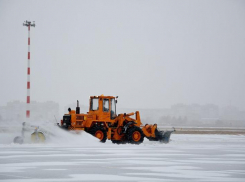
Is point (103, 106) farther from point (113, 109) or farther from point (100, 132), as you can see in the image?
point (100, 132)

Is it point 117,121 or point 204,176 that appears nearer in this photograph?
point 204,176

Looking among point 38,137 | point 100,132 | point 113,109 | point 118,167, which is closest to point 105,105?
point 113,109

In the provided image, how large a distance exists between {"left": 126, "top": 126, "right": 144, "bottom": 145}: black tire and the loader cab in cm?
148

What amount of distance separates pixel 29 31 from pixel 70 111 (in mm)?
9916

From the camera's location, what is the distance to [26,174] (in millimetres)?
14156

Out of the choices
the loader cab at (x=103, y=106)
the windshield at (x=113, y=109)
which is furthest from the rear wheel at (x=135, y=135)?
the loader cab at (x=103, y=106)

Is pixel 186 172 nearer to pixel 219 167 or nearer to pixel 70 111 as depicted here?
pixel 219 167

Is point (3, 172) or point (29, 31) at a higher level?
point (29, 31)

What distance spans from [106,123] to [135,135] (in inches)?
73.0

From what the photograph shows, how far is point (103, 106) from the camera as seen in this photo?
2950cm

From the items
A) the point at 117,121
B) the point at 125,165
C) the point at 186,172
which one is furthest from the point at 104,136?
the point at 186,172

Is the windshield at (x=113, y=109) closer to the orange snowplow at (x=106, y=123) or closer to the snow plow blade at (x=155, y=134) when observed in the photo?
the orange snowplow at (x=106, y=123)

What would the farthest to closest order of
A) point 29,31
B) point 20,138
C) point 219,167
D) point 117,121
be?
point 29,31, point 117,121, point 20,138, point 219,167

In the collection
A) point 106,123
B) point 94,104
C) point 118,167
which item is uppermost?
point 94,104
